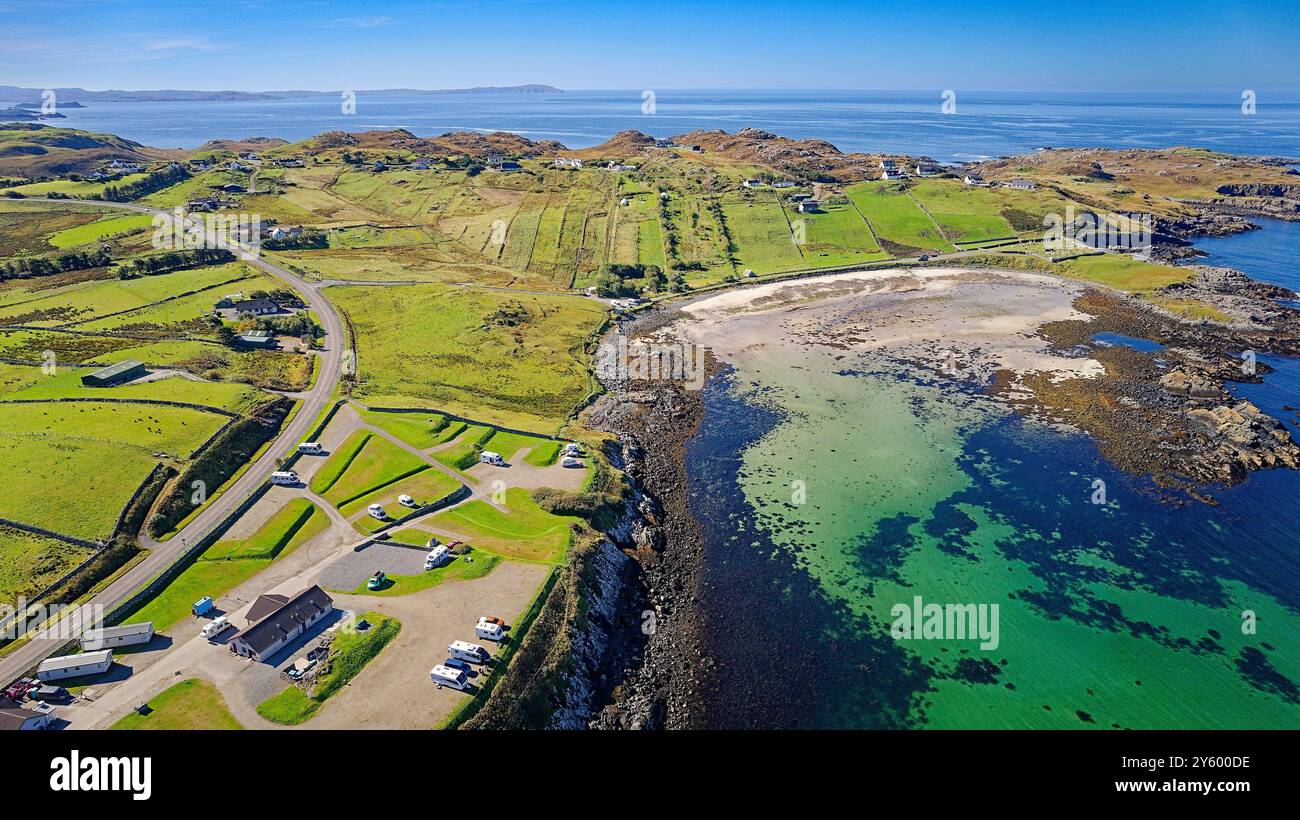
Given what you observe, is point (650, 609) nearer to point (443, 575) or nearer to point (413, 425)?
point (443, 575)

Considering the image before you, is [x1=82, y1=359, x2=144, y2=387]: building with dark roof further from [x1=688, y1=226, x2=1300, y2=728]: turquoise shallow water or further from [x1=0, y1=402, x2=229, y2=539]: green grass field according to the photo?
[x1=688, y1=226, x2=1300, y2=728]: turquoise shallow water

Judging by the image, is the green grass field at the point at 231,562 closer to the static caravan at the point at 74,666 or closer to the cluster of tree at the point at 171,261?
the static caravan at the point at 74,666

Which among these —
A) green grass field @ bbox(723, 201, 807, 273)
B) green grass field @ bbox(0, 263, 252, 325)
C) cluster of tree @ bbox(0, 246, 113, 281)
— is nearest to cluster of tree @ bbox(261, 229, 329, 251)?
green grass field @ bbox(0, 263, 252, 325)

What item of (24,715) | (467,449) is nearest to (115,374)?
(467,449)

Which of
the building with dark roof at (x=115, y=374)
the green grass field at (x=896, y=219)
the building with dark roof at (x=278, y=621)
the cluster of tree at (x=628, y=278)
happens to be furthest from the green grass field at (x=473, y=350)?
the green grass field at (x=896, y=219)
